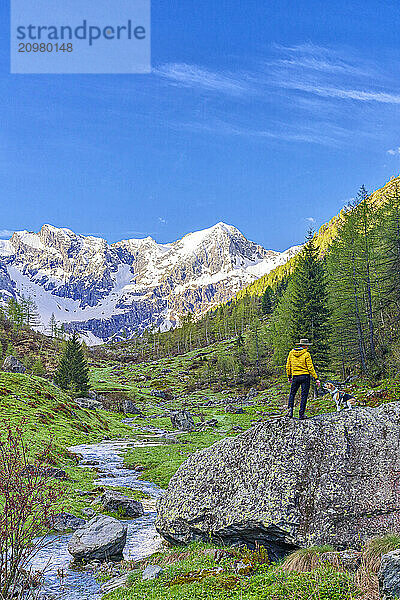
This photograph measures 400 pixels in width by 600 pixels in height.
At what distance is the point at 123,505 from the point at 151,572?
948cm

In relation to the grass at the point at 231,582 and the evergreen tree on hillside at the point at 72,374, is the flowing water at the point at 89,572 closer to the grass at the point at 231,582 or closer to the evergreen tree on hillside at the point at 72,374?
the grass at the point at 231,582

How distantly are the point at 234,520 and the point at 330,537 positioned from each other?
301 cm

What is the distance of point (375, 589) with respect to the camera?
8469 mm

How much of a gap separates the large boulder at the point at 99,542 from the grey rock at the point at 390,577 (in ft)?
34.8

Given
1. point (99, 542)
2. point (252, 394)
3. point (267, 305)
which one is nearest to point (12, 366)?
point (252, 394)

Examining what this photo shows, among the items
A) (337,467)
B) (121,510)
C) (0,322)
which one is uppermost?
(0,322)

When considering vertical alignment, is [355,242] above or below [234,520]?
above

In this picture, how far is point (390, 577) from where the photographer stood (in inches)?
315

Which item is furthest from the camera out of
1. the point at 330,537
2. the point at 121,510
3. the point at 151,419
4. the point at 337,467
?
the point at 151,419

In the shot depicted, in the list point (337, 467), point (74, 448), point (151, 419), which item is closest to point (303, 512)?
point (337, 467)

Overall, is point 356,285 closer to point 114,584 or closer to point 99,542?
point 99,542

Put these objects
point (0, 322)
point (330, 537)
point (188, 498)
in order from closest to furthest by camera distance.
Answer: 1. point (330, 537)
2. point (188, 498)
3. point (0, 322)

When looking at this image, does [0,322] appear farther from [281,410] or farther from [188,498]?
[188,498]

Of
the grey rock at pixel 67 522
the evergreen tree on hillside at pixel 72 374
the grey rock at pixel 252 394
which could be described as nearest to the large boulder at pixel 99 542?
the grey rock at pixel 67 522
